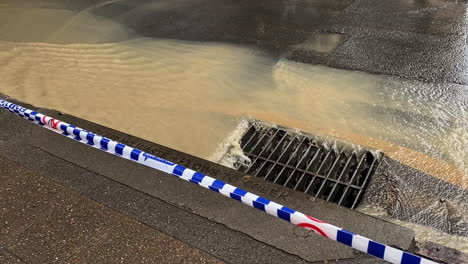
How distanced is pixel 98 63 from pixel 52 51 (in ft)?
3.38

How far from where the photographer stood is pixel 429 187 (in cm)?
343

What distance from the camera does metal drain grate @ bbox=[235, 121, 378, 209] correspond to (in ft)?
11.6

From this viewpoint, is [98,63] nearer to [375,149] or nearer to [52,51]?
[52,51]

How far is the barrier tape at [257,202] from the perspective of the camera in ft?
7.47

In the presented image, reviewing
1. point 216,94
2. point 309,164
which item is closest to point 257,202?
point 309,164

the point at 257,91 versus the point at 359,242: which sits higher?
the point at 359,242

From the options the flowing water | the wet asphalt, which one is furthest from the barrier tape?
the wet asphalt

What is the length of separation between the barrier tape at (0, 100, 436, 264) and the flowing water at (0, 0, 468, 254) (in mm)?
854

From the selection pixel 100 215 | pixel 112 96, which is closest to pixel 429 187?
pixel 100 215

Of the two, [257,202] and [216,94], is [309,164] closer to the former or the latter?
[257,202]

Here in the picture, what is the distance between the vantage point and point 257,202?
271 cm

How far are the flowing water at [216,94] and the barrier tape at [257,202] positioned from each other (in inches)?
33.6

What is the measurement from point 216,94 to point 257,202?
2551 mm

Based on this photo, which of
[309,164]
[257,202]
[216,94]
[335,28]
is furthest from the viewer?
[335,28]
